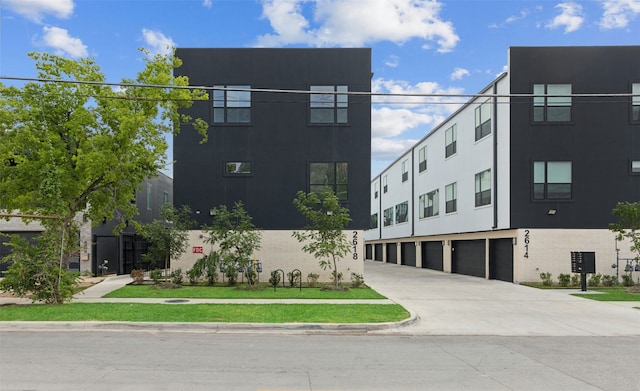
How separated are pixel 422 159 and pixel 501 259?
49.2 ft

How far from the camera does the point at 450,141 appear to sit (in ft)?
107

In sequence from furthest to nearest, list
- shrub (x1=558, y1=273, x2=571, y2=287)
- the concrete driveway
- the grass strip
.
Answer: shrub (x1=558, y1=273, x2=571, y2=287) < the grass strip < the concrete driveway

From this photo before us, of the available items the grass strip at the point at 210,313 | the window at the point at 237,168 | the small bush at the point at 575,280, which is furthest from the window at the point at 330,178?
the small bush at the point at 575,280

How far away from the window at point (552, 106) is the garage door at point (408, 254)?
21.1 metres

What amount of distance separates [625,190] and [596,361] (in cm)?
1808

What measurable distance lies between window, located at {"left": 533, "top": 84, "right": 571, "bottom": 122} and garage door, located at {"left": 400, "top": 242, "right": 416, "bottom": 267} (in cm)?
2108

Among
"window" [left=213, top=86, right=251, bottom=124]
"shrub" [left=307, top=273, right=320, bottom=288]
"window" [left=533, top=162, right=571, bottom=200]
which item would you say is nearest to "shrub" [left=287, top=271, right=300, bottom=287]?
→ "shrub" [left=307, top=273, right=320, bottom=288]

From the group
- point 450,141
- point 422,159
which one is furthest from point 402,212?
point 450,141

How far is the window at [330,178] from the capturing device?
21.9 meters

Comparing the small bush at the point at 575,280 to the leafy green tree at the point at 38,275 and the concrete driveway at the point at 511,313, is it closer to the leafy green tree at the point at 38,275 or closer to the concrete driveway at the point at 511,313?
the concrete driveway at the point at 511,313

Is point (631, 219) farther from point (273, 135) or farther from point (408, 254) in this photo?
point (408, 254)

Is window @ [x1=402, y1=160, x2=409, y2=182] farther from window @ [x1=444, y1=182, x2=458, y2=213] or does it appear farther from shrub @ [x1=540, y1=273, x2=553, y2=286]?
shrub @ [x1=540, y1=273, x2=553, y2=286]

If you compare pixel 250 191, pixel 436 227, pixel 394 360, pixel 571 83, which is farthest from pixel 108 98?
pixel 436 227

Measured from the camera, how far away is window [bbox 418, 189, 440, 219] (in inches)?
1399
